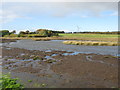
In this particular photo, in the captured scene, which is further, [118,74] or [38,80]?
[118,74]

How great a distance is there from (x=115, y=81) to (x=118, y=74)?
81.9 inches

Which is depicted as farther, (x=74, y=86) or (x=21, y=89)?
(x=74, y=86)

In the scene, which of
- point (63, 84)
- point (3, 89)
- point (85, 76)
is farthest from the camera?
point (85, 76)

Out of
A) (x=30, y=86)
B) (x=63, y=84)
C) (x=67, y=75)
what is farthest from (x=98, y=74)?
(x=30, y=86)

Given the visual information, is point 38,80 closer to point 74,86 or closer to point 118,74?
point 74,86

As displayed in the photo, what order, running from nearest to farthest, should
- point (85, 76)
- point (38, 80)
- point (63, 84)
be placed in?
point (63, 84)
point (38, 80)
point (85, 76)

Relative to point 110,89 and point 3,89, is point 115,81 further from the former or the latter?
point 3,89

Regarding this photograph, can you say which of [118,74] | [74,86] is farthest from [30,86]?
[118,74]

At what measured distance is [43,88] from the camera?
32.0ft

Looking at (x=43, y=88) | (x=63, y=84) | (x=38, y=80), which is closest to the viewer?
(x=43, y=88)

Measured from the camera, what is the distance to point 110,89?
9555 millimetres

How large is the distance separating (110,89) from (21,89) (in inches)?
274

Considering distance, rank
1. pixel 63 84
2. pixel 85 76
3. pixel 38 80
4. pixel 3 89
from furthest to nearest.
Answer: pixel 85 76 → pixel 38 80 → pixel 63 84 → pixel 3 89

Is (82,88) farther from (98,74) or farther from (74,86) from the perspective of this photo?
(98,74)
